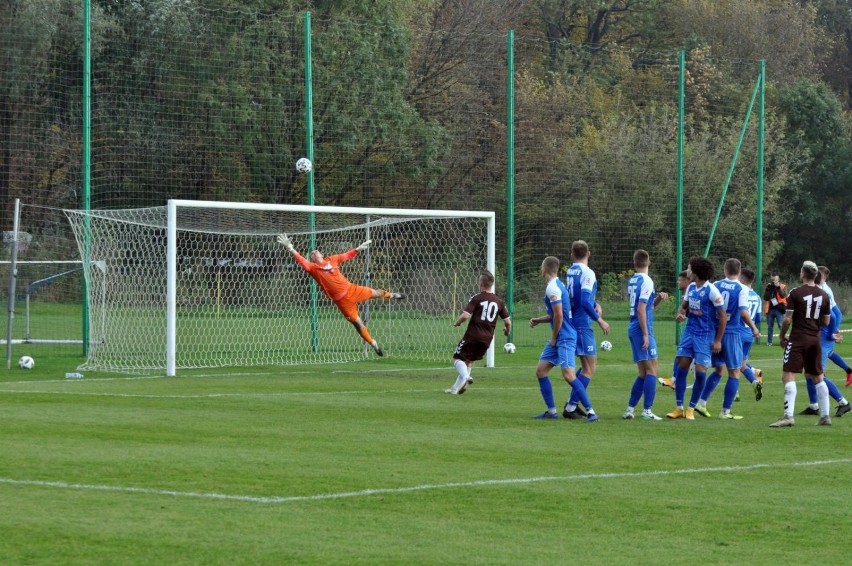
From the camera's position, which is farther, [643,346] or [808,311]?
[643,346]

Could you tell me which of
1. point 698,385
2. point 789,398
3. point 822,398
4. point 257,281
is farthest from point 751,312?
point 257,281

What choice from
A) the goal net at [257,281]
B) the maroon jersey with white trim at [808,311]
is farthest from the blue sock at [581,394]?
the goal net at [257,281]

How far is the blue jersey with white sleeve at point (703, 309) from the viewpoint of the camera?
51.9 ft

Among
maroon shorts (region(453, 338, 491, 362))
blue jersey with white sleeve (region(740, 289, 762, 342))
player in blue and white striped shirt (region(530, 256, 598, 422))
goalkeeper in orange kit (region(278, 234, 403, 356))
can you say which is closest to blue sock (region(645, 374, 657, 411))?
player in blue and white striped shirt (region(530, 256, 598, 422))

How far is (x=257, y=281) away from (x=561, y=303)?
1377cm

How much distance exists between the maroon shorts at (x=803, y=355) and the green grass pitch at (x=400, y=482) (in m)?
0.71

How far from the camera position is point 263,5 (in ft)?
130

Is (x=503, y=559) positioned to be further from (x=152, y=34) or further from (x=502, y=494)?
(x=152, y=34)

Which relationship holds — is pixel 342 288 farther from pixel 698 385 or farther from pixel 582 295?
pixel 698 385

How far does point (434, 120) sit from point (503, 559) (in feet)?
81.2

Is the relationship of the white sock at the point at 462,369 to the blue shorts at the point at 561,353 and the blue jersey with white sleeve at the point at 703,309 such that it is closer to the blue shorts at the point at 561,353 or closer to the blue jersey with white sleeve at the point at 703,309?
the blue shorts at the point at 561,353

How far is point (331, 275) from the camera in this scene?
2217cm

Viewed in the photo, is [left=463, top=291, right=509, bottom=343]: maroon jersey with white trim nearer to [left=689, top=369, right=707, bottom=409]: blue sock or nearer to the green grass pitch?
the green grass pitch

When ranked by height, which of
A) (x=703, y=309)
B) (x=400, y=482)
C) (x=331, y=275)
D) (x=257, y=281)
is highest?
(x=331, y=275)
